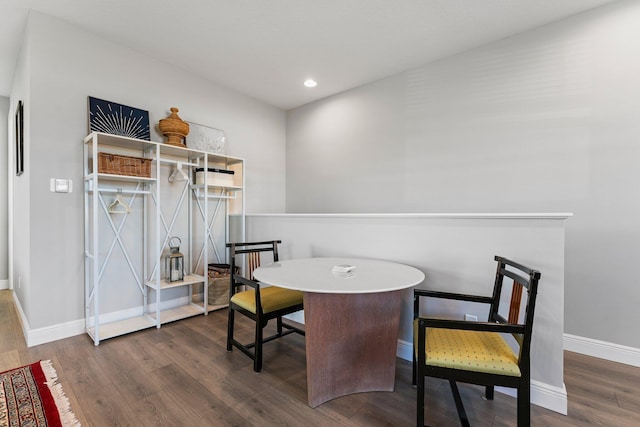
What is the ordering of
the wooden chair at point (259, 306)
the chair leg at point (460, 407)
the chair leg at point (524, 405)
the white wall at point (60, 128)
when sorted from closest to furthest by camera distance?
the chair leg at point (524, 405), the chair leg at point (460, 407), the wooden chair at point (259, 306), the white wall at point (60, 128)

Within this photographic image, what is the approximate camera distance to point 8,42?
2705 millimetres

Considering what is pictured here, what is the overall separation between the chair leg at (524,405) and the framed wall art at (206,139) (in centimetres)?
349

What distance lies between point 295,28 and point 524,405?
9.90 ft

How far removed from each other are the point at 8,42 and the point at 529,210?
5064 millimetres

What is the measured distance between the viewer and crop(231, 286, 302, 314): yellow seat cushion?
2.05 m

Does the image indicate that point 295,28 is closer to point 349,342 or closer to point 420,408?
point 349,342

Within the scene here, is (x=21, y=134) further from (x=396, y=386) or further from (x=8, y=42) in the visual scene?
(x=396, y=386)

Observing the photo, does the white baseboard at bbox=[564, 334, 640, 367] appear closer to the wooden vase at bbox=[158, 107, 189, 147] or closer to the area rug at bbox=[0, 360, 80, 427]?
the area rug at bbox=[0, 360, 80, 427]

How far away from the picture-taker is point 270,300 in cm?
209

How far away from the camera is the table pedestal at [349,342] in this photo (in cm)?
167

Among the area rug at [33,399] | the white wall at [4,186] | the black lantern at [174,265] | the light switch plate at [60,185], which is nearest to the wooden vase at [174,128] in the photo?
the light switch plate at [60,185]

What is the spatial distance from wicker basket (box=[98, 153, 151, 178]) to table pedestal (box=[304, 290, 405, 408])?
2.09 m

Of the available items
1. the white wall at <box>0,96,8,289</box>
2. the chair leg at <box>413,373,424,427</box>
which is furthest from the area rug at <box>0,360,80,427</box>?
the white wall at <box>0,96,8,289</box>

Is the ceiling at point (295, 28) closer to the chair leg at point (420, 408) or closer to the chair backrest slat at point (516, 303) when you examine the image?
the chair backrest slat at point (516, 303)
